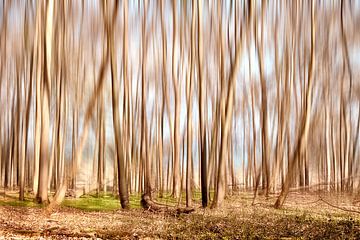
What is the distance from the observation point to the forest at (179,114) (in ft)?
24.8

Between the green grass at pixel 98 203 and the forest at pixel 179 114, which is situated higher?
the forest at pixel 179 114

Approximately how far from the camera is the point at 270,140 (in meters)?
12.3

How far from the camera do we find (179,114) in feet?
33.7

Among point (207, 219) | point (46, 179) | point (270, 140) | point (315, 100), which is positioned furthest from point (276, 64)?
point (46, 179)

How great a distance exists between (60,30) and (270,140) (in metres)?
6.24

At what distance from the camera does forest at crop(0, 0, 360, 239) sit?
755cm

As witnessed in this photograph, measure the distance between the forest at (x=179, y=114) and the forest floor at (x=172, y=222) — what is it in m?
0.03

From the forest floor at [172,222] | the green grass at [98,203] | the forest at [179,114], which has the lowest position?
the forest floor at [172,222]

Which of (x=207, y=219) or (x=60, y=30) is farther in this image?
(x=60, y=30)

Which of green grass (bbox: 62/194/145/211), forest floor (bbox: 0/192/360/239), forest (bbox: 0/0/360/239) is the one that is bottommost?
forest floor (bbox: 0/192/360/239)

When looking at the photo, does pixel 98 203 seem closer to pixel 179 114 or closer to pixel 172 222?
pixel 172 222

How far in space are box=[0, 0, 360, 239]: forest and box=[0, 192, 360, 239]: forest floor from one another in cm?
3

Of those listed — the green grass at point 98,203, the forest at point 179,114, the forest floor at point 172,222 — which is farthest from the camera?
the green grass at point 98,203

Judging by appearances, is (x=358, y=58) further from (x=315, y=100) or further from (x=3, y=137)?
(x=3, y=137)
